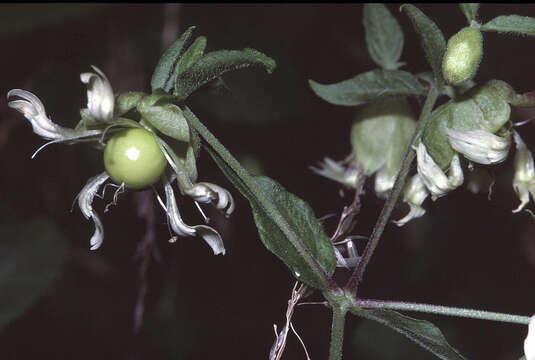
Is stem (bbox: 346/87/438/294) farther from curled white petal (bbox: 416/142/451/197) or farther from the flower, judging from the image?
the flower

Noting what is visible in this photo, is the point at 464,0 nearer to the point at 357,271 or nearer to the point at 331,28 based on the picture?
the point at 357,271

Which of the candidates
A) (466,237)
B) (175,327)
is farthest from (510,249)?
(175,327)

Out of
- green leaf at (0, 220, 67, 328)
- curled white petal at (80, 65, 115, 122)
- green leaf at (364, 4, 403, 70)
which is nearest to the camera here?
curled white petal at (80, 65, 115, 122)

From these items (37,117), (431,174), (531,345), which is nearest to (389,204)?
(431,174)

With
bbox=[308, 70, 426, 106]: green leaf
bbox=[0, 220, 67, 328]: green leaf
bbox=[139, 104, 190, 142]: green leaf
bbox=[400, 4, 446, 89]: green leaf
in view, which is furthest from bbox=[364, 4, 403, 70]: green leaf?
bbox=[0, 220, 67, 328]: green leaf

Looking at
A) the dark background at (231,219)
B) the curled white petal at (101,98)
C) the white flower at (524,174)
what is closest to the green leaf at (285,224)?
the curled white petal at (101,98)

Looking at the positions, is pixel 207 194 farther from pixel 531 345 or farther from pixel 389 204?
pixel 531 345
